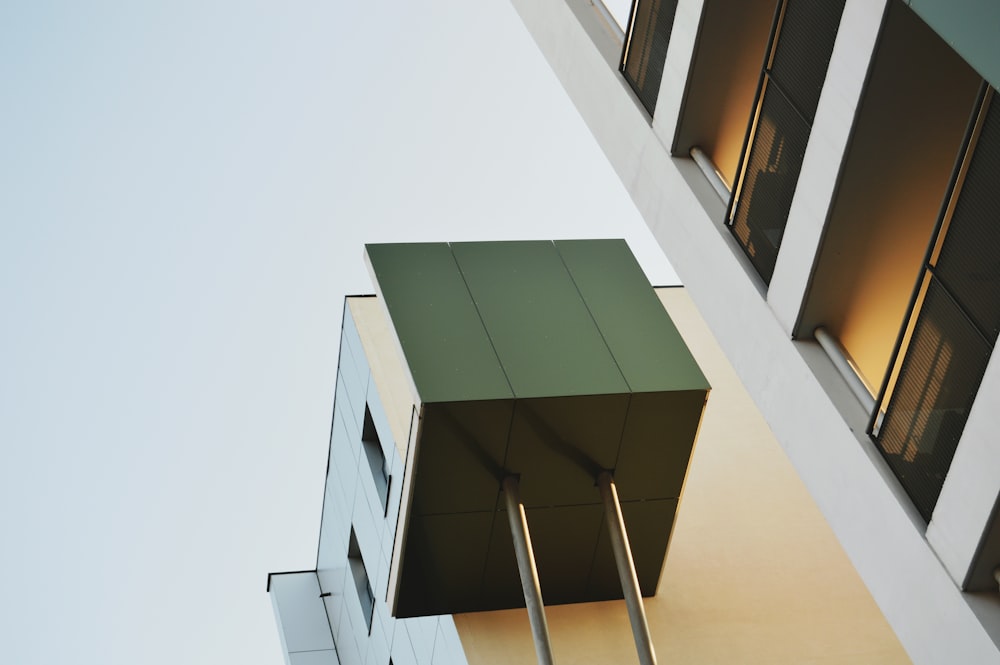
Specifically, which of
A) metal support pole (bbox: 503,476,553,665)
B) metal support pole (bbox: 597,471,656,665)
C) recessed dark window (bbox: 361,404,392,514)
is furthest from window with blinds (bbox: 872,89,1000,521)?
recessed dark window (bbox: 361,404,392,514)

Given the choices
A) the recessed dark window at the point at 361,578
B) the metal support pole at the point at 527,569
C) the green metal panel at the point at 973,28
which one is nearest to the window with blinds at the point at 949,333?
the green metal panel at the point at 973,28

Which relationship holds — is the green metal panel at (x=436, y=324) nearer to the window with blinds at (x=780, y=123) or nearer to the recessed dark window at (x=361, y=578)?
the window with blinds at (x=780, y=123)

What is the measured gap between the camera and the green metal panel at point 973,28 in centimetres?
782

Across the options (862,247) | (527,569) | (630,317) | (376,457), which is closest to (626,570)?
(527,569)

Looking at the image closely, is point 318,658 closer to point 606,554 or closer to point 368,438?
point 368,438

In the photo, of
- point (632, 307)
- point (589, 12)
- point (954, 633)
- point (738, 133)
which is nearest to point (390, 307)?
point (632, 307)

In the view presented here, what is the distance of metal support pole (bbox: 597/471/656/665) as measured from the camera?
1688 cm

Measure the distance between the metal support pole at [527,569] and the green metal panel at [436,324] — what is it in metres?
1.62

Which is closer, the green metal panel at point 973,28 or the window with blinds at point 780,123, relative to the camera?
the green metal panel at point 973,28

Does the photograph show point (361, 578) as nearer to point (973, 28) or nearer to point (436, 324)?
point (436, 324)

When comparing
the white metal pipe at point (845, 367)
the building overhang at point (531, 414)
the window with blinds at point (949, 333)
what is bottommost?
the window with blinds at point (949, 333)

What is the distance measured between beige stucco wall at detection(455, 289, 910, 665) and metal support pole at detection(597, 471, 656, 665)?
2.32 metres

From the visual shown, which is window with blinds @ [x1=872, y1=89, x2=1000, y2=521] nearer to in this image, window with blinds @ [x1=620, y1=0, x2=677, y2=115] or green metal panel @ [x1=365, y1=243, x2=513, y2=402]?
window with blinds @ [x1=620, y1=0, x2=677, y2=115]

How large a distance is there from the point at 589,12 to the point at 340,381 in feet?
41.1
